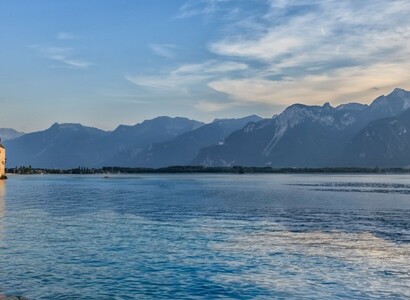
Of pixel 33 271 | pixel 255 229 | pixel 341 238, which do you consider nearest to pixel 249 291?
pixel 33 271

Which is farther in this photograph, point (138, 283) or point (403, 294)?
point (138, 283)

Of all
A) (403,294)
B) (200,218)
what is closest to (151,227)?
(200,218)

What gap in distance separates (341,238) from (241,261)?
17.8 m

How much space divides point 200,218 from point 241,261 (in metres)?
34.2

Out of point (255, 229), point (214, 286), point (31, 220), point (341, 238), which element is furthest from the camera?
point (31, 220)

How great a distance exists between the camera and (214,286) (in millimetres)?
33219

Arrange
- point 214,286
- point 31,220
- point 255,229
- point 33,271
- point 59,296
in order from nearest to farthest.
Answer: point 59,296 → point 214,286 → point 33,271 → point 255,229 → point 31,220

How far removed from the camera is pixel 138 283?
112 ft

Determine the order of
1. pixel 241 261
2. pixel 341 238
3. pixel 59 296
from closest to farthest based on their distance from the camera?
pixel 59 296, pixel 241 261, pixel 341 238

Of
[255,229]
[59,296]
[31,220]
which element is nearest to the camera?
[59,296]

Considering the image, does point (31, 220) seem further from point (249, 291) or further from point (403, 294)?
point (403, 294)

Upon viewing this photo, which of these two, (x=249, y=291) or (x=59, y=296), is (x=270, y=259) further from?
(x=59, y=296)

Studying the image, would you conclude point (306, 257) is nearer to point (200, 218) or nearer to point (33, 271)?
point (33, 271)

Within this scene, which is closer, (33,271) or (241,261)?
(33,271)
